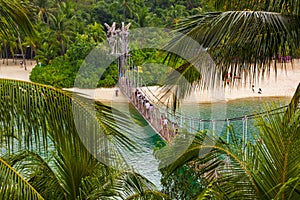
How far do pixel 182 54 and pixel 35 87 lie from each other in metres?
0.92

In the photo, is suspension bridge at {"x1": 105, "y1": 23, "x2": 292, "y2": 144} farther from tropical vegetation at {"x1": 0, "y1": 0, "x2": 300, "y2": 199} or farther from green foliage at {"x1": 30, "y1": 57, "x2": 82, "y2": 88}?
green foliage at {"x1": 30, "y1": 57, "x2": 82, "y2": 88}

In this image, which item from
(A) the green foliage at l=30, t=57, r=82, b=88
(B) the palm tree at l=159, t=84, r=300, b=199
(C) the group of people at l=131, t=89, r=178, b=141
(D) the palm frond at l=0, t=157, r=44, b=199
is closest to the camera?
(B) the palm tree at l=159, t=84, r=300, b=199

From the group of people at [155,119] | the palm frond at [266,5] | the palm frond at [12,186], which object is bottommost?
the group of people at [155,119]

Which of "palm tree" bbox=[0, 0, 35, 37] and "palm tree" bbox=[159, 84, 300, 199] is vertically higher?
"palm tree" bbox=[0, 0, 35, 37]

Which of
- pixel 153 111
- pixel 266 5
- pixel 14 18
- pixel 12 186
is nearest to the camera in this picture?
pixel 12 186

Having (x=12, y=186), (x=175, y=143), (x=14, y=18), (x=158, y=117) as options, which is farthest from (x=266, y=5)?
(x=158, y=117)

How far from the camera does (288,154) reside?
1.74 metres

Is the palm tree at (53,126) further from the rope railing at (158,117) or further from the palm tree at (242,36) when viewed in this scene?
the rope railing at (158,117)

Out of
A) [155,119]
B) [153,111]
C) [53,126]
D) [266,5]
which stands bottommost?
[155,119]

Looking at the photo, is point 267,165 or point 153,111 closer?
point 267,165

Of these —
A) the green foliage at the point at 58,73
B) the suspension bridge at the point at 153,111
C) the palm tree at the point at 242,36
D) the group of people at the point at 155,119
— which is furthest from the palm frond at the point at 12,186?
the green foliage at the point at 58,73

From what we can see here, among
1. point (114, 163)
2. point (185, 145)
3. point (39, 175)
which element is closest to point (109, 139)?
point (114, 163)

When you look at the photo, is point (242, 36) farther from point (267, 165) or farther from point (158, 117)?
point (158, 117)

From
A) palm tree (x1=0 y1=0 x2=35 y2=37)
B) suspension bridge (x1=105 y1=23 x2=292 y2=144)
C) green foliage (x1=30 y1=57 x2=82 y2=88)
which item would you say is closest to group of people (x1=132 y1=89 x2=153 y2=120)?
suspension bridge (x1=105 y1=23 x2=292 y2=144)
